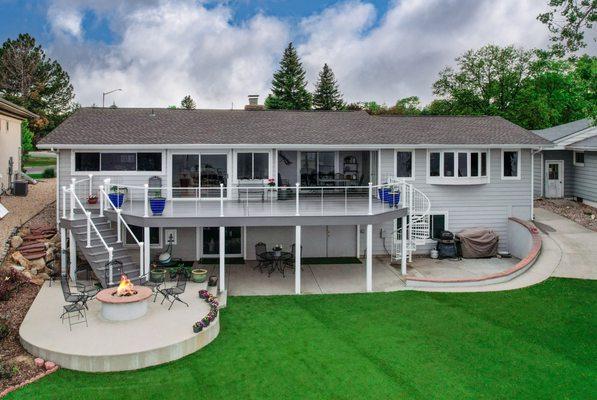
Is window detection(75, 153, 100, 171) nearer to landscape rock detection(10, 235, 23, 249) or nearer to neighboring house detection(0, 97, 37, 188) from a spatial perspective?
landscape rock detection(10, 235, 23, 249)

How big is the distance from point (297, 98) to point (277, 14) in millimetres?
23221

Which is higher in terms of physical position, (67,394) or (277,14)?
(277,14)

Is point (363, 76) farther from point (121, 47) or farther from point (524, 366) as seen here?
point (524, 366)

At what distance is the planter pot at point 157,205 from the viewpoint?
14.3 metres

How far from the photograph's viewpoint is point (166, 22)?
1120 inches

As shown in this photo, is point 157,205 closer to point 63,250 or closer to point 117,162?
point 63,250

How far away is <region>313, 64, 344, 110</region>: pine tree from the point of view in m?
60.3

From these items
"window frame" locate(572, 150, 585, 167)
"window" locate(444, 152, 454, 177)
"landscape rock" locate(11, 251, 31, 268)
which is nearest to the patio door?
"landscape rock" locate(11, 251, 31, 268)

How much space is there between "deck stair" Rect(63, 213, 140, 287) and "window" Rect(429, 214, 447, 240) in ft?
39.4

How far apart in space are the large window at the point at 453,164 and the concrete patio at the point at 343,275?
349 centimetres

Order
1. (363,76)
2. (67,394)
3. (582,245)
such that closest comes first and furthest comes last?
(67,394), (582,245), (363,76)


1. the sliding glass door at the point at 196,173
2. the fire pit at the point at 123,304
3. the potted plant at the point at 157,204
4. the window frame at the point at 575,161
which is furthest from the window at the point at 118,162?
the window frame at the point at 575,161

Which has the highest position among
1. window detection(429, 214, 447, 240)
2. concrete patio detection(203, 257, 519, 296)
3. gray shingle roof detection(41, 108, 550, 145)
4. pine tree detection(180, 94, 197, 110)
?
pine tree detection(180, 94, 197, 110)

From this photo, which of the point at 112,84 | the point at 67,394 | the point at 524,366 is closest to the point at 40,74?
the point at 112,84
